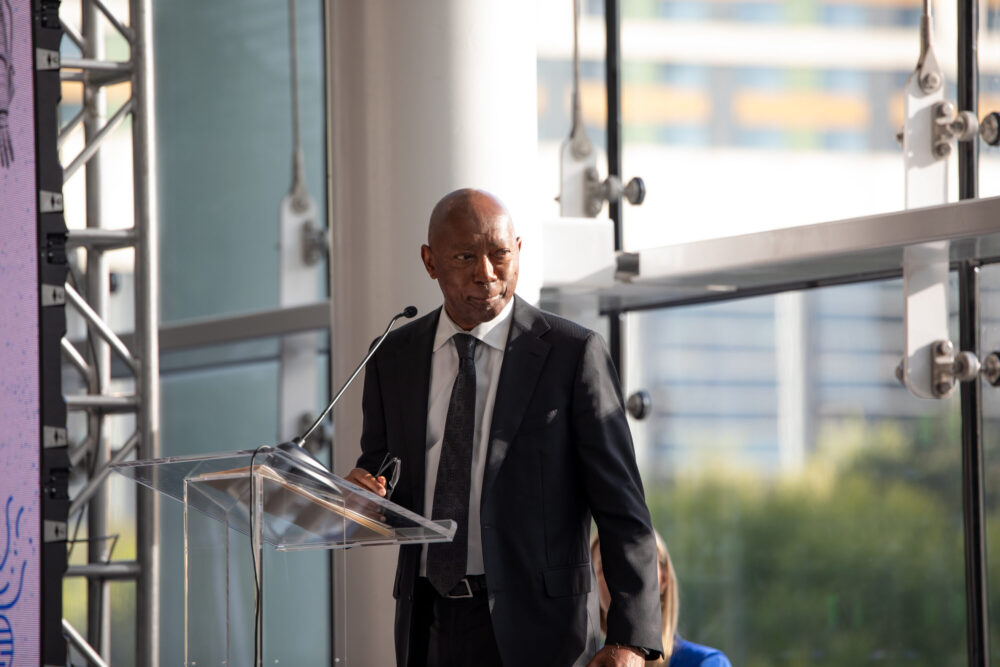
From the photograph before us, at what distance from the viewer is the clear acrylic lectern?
7.54ft

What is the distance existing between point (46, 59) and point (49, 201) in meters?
0.35

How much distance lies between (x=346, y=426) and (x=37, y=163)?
1191 mm

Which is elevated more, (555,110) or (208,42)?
(208,42)

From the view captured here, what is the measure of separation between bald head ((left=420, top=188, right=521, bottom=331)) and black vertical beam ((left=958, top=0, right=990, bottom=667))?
194 cm

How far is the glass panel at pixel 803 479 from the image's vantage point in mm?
4473

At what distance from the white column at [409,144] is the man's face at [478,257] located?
4.46ft

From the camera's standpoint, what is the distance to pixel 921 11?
14.0 feet

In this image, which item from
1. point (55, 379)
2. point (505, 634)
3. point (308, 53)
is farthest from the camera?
point (308, 53)

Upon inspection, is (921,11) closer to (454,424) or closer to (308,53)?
(454,424)

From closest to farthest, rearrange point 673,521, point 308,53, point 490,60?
point 490,60 < point 673,521 < point 308,53

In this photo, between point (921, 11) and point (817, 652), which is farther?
point (817, 652)

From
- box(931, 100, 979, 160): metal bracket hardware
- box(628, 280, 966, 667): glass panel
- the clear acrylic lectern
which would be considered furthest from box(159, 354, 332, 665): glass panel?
the clear acrylic lectern

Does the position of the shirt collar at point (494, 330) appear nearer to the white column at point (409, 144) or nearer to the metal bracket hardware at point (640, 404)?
the white column at point (409, 144)

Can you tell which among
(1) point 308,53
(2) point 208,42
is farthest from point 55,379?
(2) point 208,42
